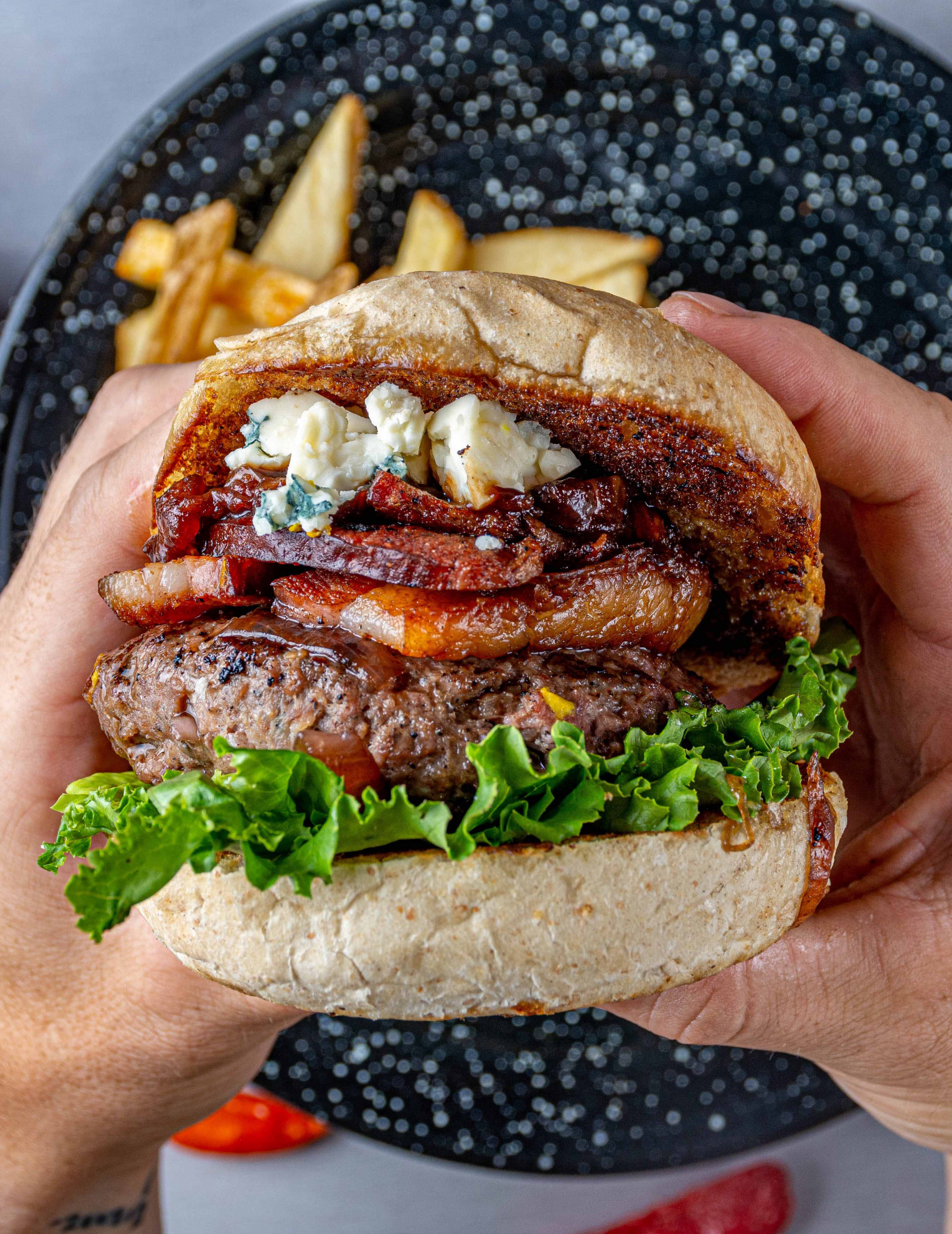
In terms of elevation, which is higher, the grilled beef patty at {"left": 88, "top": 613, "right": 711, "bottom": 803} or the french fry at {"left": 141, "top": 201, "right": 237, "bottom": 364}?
the french fry at {"left": 141, "top": 201, "right": 237, "bottom": 364}

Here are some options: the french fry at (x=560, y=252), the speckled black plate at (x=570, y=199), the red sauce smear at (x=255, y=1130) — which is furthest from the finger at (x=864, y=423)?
the red sauce smear at (x=255, y=1130)

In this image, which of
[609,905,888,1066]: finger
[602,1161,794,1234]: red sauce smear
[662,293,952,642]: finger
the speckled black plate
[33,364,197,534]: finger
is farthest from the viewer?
[602,1161,794,1234]: red sauce smear

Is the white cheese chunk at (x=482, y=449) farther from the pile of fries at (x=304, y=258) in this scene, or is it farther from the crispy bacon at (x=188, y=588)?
the pile of fries at (x=304, y=258)

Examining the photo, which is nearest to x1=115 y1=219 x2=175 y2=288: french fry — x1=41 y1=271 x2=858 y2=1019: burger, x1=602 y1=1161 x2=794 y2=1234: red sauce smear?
x1=41 y1=271 x2=858 y2=1019: burger

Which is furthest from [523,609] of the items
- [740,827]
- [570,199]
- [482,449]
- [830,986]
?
[570,199]

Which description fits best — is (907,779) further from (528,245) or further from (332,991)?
(528,245)

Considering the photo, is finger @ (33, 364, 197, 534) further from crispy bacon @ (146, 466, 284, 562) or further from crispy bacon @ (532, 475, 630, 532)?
crispy bacon @ (532, 475, 630, 532)

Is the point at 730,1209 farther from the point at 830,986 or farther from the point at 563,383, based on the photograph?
the point at 563,383
